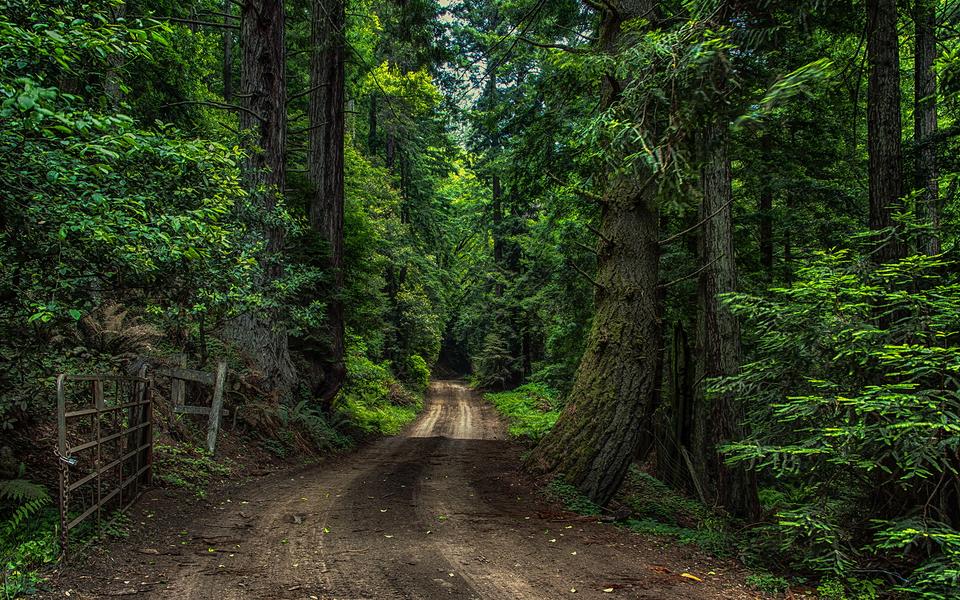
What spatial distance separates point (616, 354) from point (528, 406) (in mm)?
16549

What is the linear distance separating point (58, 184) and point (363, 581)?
375 centimetres

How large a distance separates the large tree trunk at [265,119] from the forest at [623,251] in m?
0.06

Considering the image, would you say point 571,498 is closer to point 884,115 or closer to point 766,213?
point 884,115

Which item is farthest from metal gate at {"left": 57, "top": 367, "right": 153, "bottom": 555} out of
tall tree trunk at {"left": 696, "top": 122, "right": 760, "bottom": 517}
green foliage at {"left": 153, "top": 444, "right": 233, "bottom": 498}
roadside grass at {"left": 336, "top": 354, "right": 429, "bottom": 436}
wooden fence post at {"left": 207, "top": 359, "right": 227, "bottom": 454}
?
Result: tall tree trunk at {"left": 696, "top": 122, "right": 760, "bottom": 517}

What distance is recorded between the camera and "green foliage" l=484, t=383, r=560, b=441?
18.9 meters

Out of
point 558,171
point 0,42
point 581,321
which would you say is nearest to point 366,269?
point 581,321

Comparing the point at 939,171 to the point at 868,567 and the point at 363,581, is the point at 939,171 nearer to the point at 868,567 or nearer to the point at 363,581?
the point at 868,567

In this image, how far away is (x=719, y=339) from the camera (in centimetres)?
889

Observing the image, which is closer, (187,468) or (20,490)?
(20,490)

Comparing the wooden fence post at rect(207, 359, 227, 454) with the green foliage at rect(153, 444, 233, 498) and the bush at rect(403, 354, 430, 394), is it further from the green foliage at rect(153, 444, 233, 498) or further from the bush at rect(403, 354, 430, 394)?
the bush at rect(403, 354, 430, 394)

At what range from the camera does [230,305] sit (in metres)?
6.74

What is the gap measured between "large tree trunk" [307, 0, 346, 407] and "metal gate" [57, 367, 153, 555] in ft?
22.9

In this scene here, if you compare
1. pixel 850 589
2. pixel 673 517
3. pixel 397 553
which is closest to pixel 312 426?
pixel 397 553

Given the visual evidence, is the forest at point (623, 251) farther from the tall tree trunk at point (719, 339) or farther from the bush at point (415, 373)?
the bush at point (415, 373)
